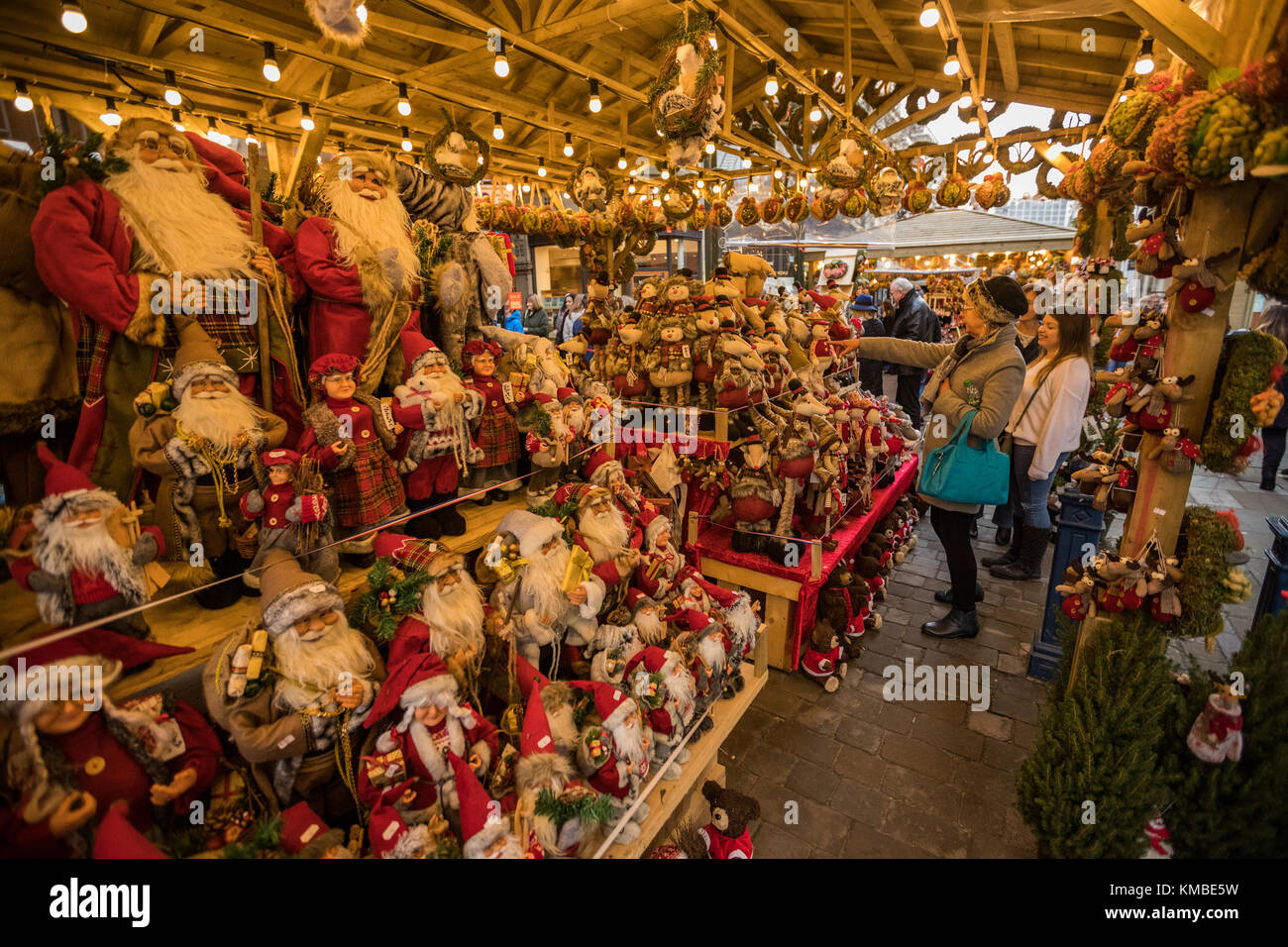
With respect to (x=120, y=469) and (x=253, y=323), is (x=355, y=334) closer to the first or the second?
(x=253, y=323)

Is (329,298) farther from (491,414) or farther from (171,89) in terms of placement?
(171,89)

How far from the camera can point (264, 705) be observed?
129cm

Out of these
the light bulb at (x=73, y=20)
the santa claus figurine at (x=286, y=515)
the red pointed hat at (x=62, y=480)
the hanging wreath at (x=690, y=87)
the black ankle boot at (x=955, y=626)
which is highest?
the light bulb at (x=73, y=20)

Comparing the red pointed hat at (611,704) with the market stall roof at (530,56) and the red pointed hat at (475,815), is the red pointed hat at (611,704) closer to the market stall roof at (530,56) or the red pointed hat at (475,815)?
the red pointed hat at (475,815)

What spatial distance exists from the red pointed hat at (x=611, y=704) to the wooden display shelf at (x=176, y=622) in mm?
775

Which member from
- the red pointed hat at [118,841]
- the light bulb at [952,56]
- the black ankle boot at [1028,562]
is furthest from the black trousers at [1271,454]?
the red pointed hat at [118,841]

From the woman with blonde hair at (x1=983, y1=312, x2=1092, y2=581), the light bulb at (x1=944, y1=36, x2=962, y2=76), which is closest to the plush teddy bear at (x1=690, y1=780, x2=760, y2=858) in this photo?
the woman with blonde hair at (x1=983, y1=312, x2=1092, y2=581)

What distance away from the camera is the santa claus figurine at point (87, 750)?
38.5 inches

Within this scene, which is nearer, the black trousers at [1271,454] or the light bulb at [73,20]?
the light bulb at [73,20]

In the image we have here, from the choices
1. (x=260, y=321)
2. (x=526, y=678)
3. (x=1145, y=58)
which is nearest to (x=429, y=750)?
(x=526, y=678)

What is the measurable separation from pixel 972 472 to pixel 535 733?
2.62 m

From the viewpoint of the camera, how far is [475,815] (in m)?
1.34
